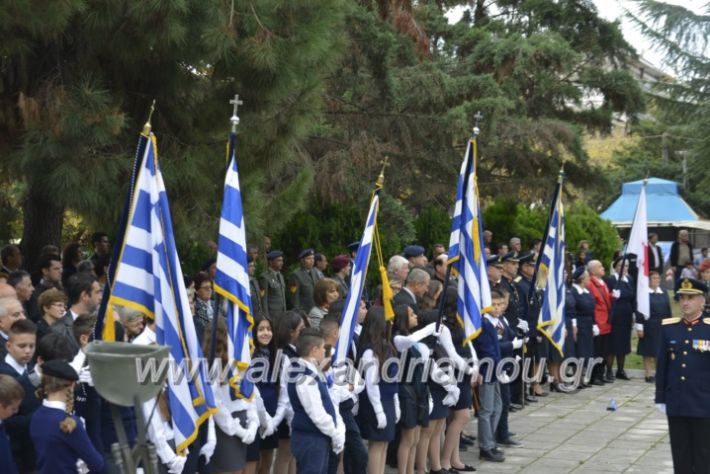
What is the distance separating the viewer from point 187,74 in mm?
10414

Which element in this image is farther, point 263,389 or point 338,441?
point 263,389

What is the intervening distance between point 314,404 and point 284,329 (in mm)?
949

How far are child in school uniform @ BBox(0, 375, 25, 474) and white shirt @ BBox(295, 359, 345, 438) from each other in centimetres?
223

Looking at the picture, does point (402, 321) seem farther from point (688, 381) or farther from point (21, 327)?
point (21, 327)

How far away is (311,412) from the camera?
26.4ft

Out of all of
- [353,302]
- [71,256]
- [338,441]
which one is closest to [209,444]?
[338,441]

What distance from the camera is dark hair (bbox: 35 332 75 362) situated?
22.1 feet

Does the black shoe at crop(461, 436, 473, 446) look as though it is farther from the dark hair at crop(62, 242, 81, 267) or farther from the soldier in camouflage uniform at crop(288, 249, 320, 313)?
the dark hair at crop(62, 242, 81, 267)

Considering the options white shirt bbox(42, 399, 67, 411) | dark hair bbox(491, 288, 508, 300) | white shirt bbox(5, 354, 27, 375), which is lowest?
white shirt bbox(42, 399, 67, 411)

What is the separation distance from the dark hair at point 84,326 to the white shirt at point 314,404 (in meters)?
1.58

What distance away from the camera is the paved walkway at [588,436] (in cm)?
1097

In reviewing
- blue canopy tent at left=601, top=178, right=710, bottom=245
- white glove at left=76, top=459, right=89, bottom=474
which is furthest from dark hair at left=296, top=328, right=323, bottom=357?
blue canopy tent at left=601, top=178, right=710, bottom=245

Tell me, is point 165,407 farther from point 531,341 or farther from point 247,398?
point 531,341

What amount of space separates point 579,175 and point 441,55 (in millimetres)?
4670
